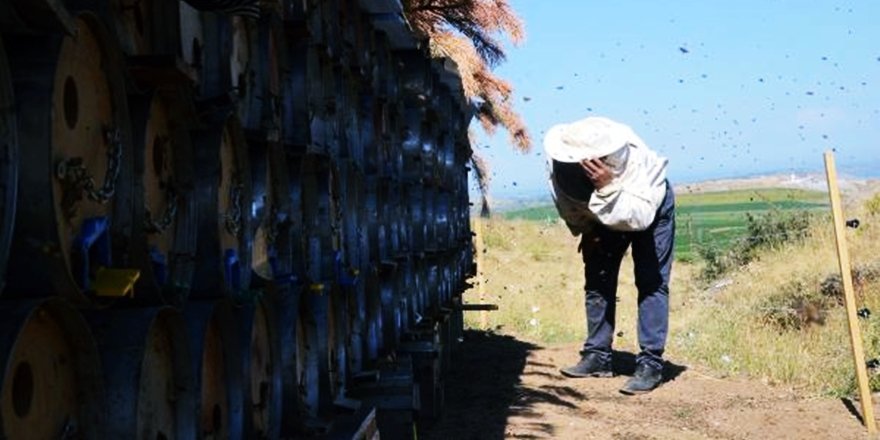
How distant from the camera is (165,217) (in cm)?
220

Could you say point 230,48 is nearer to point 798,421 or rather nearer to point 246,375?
point 246,375

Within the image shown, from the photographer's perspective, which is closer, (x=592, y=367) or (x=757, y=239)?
(x=592, y=367)

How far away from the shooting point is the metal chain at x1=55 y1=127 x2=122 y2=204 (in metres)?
1.69

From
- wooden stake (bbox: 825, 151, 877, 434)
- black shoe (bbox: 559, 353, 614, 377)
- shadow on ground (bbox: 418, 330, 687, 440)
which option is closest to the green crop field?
shadow on ground (bbox: 418, 330, 687, 440)

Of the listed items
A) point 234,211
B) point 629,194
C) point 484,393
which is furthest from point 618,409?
point 234,211

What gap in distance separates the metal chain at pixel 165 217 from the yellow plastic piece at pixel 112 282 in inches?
11.0

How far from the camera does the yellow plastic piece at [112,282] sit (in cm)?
177

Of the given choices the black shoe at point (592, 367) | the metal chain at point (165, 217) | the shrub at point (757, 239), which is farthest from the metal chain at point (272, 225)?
the shrub at point (757, 239)

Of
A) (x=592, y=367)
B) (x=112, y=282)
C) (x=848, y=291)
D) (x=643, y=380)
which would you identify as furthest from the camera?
(x=592, y=367)

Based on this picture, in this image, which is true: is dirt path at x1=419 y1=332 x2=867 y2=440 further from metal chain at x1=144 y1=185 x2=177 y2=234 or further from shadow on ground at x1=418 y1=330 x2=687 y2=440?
metal chain at x1=144 y1=185 x2=177 y2=234

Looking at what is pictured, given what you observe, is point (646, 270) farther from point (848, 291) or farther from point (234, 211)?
point (234, 211)

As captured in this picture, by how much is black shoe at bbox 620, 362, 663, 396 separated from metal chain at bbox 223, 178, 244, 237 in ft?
19.1

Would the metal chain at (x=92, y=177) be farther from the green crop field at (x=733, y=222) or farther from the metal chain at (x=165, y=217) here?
the green crop field at (x=733, y=222)

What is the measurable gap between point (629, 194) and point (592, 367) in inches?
61.5
